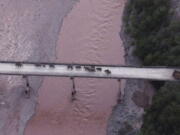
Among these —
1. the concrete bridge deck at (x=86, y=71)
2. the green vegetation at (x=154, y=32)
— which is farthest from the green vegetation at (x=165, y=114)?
the green vegetation at (x=154, y=32)

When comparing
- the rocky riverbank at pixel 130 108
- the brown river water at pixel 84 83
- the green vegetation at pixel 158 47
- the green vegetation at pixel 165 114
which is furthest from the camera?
the brown river water at pixel 84 83

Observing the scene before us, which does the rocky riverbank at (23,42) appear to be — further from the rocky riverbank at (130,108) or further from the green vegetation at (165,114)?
the green vegetation at (165,114)

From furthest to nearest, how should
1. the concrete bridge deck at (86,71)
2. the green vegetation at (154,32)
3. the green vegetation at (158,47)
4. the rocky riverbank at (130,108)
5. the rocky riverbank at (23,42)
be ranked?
1. the rocky riverbank at (23,42)
2. the green vegetation at (154,32)
3. the concrete bridge deck at (86,71)
4. the rocky riverbank at (130,108)
5. the green vegetation at (158,47)

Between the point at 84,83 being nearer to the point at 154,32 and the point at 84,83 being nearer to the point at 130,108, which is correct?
the point at 130,108

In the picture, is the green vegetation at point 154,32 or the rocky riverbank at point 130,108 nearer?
the rocky riverbank at point 130,108

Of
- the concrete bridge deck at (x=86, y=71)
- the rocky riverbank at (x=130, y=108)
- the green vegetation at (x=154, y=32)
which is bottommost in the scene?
the rocky riverbank at (x=130, y=108)

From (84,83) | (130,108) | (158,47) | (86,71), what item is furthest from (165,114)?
(84,83)

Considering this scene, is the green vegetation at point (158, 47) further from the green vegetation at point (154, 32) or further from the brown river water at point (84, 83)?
the brown river water at point (84, 83)

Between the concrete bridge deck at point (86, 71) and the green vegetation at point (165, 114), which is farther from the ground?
the concrete bridge deck at point (86, 71)
